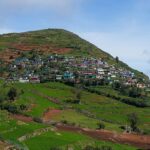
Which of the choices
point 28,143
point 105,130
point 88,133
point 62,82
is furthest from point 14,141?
point 62,82

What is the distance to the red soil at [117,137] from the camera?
119 meters

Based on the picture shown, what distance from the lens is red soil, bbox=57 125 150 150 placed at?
389 ft

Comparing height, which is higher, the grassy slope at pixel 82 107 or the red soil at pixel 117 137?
the grassy slope at pixel 82 107

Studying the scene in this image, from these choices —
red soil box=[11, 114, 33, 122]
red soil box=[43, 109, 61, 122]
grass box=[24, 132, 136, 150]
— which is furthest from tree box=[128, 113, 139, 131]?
red soil box=[11, 114, 33, 122]

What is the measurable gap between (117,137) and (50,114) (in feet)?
75.5

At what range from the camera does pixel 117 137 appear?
12319 centimetres

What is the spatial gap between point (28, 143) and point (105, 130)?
39682mm

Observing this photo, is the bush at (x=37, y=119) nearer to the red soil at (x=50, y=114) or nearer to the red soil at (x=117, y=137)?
the red soil at (x=50, y=114)

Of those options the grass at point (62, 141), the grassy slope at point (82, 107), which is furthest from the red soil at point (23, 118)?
the grass at point (62, 141)

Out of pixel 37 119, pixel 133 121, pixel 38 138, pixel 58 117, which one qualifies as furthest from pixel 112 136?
pixel 38 138

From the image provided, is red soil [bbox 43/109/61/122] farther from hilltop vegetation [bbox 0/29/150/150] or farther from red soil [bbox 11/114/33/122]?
red soil [bbox 11/114/33/122]

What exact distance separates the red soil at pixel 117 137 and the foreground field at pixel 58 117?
4.06 m

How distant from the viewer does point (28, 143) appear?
91.8 meters

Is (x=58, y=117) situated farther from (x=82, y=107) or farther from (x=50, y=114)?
(x=82, y=107)
